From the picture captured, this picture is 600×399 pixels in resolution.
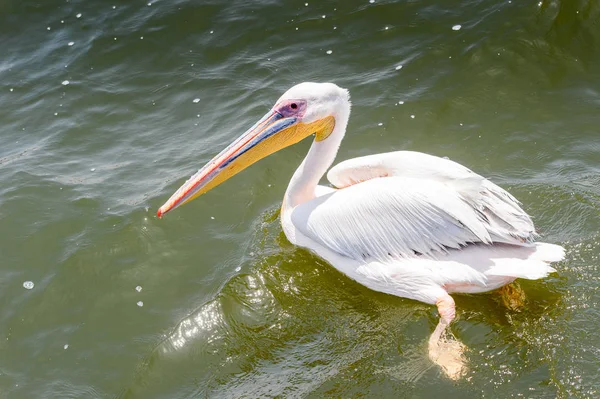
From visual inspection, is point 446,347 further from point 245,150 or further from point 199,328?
point 245,150

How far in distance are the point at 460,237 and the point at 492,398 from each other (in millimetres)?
869

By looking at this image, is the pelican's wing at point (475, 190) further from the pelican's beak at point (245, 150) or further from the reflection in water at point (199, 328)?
the reflection in water at point (199, 328)

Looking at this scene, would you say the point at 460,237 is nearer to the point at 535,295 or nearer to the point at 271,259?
the point at 535,295

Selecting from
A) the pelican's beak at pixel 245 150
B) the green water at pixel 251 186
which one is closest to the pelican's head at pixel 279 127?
the pelican's beak at pixel 245 150

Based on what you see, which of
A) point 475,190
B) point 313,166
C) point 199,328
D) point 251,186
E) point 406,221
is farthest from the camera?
point 251,186

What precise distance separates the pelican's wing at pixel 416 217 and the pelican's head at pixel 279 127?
19.9 inches

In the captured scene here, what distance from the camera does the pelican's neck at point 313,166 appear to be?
165 inches

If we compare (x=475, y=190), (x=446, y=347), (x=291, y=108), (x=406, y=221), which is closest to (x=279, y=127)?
(x=291, y=108)

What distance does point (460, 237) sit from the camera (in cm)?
359

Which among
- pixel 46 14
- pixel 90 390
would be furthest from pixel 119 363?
pixel 46 14

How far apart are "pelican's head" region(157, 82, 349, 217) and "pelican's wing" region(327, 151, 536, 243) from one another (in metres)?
0.45

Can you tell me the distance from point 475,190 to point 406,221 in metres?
0.41

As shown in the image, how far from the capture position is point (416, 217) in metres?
3.63

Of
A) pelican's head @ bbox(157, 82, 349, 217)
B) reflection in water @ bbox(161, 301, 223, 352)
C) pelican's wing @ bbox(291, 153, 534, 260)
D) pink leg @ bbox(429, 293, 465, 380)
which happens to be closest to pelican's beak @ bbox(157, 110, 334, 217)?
pelican's head @ bbox(157, 82, 349, 217)
